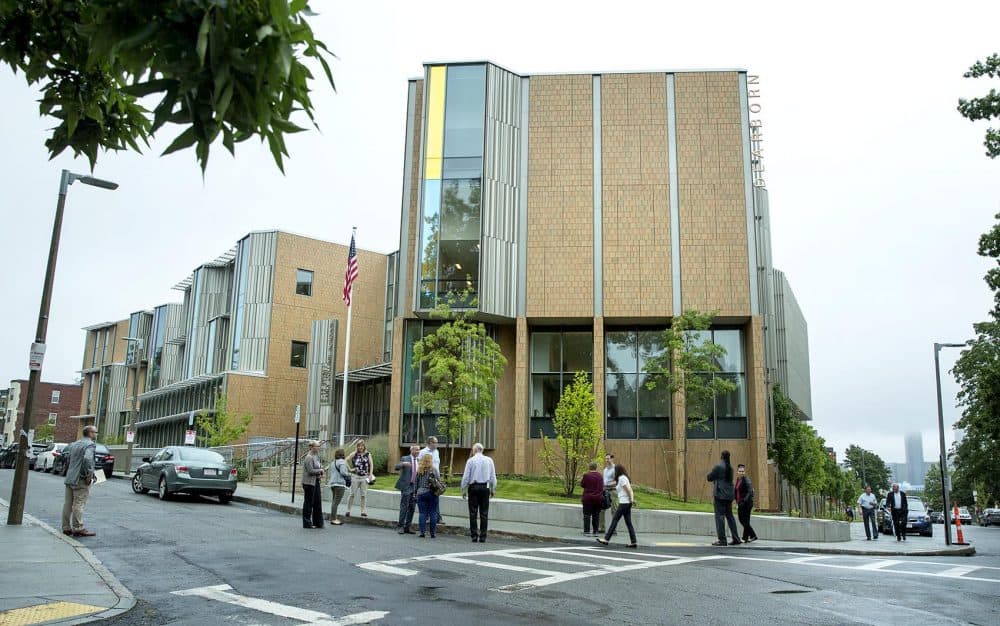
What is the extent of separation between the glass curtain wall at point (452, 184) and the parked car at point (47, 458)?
20186 millimetres

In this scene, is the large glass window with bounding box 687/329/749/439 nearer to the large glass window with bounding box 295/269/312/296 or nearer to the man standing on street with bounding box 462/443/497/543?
the man standing on street with bounding box 462/443/497/543

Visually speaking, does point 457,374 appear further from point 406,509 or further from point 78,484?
point 78,484

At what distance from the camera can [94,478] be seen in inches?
525

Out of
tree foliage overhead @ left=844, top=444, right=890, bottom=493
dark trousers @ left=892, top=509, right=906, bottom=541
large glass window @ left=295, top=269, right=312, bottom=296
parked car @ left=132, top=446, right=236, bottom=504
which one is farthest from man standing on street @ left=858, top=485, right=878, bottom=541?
tree foliage overhead @ left=844, top=444, right=890, bottom=493

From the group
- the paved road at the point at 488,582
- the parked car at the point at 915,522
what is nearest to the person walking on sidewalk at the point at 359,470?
the paved road at the point at 488,582

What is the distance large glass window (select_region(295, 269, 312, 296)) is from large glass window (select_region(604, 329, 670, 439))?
23.3 metres

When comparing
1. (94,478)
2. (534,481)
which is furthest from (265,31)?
(534,481)

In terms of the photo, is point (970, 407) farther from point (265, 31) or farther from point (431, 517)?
point (265, 31)

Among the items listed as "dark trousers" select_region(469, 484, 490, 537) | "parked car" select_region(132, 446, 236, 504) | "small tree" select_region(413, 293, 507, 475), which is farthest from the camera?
"small tree" select_region(413, 293, 507, 475)

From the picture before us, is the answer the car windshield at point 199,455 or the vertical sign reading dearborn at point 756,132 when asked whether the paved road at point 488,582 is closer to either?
the car windshield at point 199,455

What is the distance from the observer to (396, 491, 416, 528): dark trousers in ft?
52.4

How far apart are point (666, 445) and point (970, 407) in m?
25.6

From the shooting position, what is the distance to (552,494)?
Result: 2603cm

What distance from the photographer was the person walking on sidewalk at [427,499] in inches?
599
